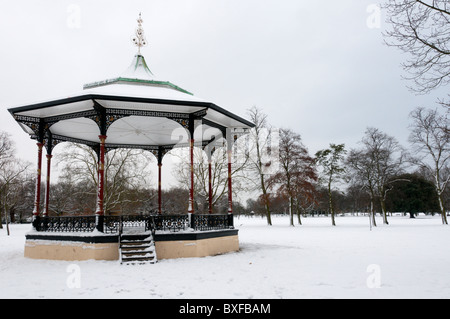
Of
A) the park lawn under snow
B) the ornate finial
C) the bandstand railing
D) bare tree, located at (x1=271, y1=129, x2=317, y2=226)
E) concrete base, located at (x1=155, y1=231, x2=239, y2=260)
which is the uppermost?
the ornate finial

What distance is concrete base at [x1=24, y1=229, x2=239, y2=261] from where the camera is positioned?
389 inches

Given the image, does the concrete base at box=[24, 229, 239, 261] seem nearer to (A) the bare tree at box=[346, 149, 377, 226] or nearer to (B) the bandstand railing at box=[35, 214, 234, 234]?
(B) the bandstand railing at box=[35, 214, 234, 234]

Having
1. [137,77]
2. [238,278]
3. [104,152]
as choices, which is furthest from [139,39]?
[238,278]

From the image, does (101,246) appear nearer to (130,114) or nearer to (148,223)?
(148,223)

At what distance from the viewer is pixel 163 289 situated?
627cm

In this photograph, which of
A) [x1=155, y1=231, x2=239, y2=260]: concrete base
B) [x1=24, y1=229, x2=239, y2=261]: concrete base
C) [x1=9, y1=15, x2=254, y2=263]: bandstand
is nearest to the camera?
[x1=24, y1=229, x2=239, y2=261]: concrete base

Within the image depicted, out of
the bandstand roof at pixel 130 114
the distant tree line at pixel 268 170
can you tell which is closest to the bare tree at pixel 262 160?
the distant tree line at pixel 268 170

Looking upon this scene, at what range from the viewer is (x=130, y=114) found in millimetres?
10875

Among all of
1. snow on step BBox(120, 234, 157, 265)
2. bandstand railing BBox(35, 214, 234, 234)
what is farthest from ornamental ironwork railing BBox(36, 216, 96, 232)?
snow on step BBox(120, 234, 157, 265)

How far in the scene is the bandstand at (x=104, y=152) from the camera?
9984 millimetres

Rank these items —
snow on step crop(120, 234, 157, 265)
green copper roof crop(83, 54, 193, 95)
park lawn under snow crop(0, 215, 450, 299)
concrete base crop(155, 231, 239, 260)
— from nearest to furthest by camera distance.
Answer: park lawn under snow crop(0, 215, 450, 299) < snow on step crop(120, 234, 157, 265) < concrete base crop(155, 231, 239, 260) < green copper roof crop(83, 54, 193, 95)

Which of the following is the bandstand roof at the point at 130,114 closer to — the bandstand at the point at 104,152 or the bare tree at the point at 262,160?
the bandstand at the point at 104,152

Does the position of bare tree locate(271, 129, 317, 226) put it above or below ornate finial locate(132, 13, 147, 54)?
below
